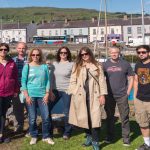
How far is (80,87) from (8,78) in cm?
140

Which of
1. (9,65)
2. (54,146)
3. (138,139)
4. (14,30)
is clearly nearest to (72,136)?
(54,146)

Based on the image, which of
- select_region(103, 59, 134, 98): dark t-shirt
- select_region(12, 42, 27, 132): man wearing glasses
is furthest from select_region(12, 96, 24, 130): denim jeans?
select_region(103, 59, 134, 98): dark t-shirt

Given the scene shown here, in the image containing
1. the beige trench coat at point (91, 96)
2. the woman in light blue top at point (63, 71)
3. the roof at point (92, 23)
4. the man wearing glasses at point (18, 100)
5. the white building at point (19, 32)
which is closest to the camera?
the beige trench coat at point (91, 96)

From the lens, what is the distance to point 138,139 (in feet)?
Answer: 24.0

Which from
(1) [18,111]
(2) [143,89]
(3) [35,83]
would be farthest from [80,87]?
(1) [18,111]

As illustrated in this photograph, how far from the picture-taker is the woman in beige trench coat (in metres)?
6.41

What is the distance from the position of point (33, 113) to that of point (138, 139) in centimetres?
221

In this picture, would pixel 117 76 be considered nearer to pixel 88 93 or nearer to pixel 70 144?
pixel 88 93

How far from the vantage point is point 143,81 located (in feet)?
20.8

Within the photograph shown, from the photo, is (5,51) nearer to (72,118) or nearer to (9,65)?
(9,65)

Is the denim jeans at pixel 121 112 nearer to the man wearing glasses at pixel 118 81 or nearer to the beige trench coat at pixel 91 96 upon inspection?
the man wearing glasses at pixel 118 81

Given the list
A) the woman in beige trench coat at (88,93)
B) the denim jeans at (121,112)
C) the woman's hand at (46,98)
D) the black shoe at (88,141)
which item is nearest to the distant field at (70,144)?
the black shoe at (88,141)

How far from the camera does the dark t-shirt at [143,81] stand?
6.30 meters

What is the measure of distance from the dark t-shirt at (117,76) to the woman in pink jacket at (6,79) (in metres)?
1.76
